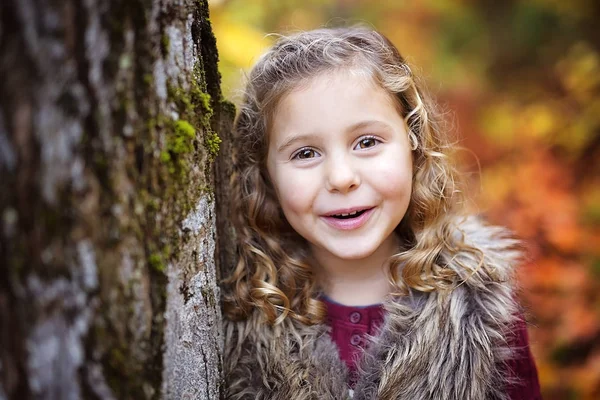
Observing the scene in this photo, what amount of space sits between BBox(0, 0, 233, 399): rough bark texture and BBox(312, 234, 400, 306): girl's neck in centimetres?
85

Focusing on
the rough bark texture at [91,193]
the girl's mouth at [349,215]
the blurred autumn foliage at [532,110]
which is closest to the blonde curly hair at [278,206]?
the girl's mouth at [349,215]

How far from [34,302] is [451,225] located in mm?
1463

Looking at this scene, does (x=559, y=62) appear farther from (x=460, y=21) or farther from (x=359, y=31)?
(x=359, y=31)

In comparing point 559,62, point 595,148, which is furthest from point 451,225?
point 559,62

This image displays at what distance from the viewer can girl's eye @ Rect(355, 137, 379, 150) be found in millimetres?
1729

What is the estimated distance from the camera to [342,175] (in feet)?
5.50

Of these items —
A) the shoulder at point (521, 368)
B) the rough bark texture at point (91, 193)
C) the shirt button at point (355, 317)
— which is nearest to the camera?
the rough bark texture at point (91, 193)

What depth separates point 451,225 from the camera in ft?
6.46

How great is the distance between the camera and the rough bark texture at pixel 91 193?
2.78ft

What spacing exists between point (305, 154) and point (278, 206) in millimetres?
319

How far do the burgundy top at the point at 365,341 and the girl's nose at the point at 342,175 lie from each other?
480mm

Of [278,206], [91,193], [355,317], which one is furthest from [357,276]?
[91,193]

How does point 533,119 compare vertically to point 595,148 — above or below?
above

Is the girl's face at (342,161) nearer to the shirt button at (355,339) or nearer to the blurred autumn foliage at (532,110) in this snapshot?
the shirt button at (355,339)
